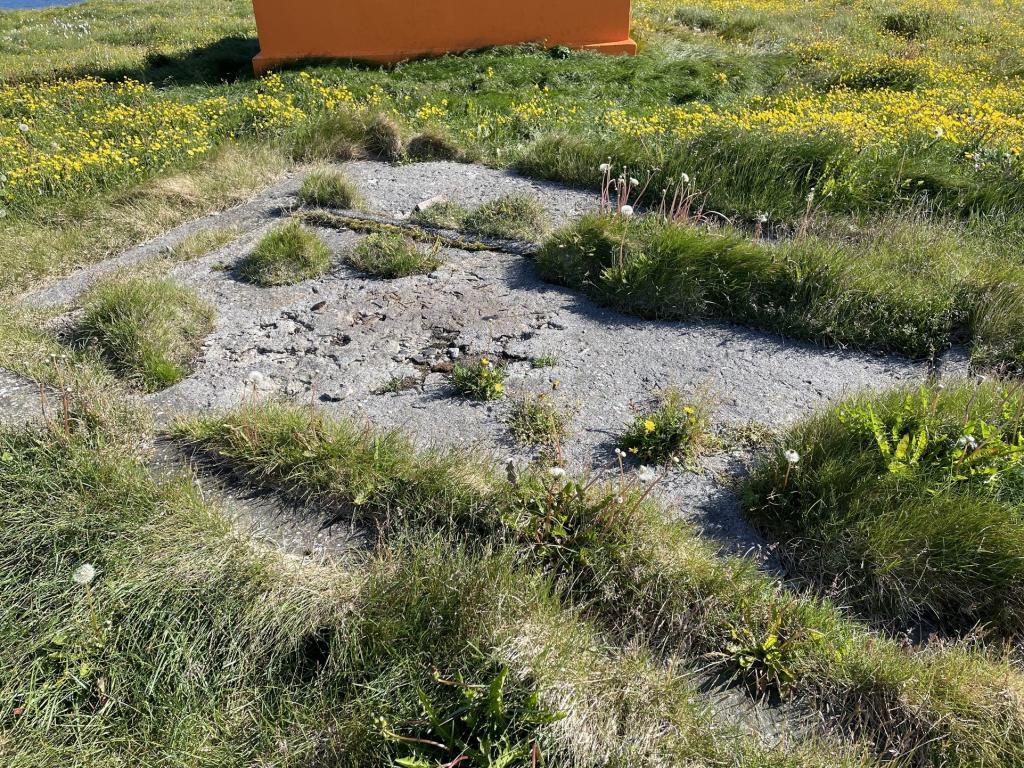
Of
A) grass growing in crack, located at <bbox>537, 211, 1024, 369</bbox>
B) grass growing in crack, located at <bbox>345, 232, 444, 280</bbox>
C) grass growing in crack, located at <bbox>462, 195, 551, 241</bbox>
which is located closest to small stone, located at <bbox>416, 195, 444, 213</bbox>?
grass growing in crack, located at <bbox>462, 195, 551, 241</bbox>

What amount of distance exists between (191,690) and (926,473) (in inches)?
142

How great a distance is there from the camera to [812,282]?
5082 millimetres

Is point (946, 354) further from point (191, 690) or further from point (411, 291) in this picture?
point (191, 690)

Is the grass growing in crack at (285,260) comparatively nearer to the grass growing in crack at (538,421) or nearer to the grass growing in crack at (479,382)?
the grass growing in crack at (479,382)

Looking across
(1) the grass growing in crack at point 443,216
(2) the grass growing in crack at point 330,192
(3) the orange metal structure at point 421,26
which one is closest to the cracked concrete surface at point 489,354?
(1) the grass growing in crack at point 443,216

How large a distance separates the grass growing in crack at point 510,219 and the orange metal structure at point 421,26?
7386mm

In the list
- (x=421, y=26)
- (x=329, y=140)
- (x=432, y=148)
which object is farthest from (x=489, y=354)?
(x=421, y=26)

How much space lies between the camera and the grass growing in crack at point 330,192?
7074 mm

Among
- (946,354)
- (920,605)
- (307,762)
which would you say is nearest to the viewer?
(307,762)

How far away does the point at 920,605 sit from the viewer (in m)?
3.13

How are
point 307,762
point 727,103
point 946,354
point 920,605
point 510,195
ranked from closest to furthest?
point 307,762 → point 920,605 → point 946,354 → point 510,195 → point 727,103

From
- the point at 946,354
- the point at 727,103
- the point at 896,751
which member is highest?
the point at 727,103

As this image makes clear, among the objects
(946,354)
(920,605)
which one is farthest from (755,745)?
(946,354)

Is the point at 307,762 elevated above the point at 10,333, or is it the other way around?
the point at 10,333
